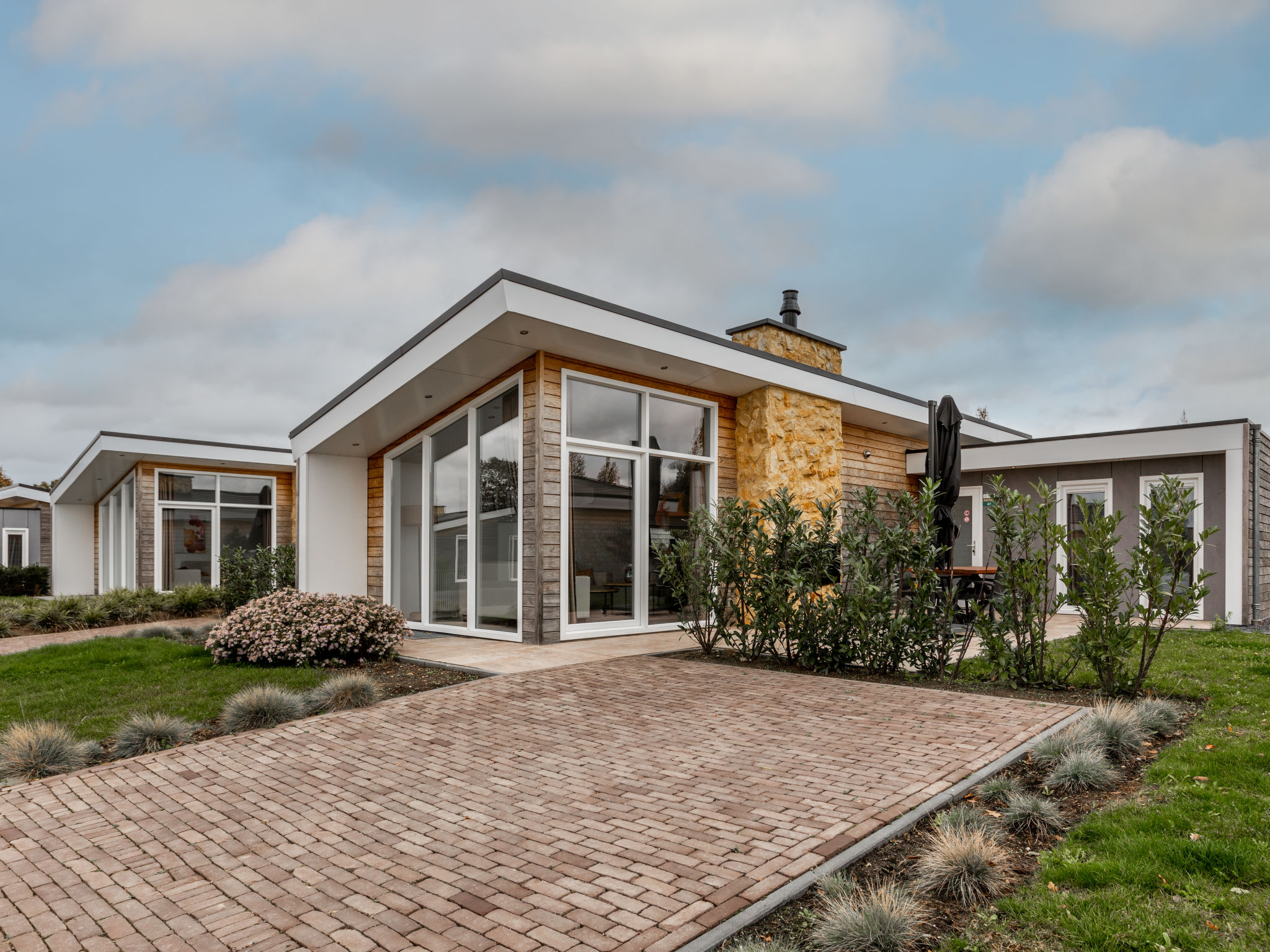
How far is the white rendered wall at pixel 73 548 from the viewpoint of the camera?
73.6 ft

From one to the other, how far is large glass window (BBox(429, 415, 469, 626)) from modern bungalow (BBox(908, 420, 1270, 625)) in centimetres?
689

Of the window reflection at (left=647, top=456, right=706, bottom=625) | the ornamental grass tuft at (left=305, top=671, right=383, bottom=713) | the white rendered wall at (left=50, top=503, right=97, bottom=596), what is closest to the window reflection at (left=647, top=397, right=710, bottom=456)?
the window reflection at (left=647, top=456, right=706, bottom=625)

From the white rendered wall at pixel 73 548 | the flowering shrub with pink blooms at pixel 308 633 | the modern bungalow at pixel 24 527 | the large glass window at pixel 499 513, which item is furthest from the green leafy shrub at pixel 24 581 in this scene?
the large glass window at pixel 499 513

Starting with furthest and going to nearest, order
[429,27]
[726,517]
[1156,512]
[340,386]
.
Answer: [340,386]
[429,27]
[726,517]
[1156,512]

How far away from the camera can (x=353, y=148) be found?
11.3 meters

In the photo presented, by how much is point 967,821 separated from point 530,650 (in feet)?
18.4

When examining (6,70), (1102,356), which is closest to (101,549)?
(6,70)

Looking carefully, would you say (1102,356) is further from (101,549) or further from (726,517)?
(101,549)

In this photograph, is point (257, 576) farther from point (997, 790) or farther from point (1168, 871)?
point (1168, 871)

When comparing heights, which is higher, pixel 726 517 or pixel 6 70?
pixel 6 70

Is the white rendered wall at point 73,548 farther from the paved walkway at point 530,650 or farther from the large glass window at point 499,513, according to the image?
the large glass window at point 499,513

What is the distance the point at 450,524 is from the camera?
10.5 metres

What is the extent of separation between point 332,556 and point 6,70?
7.41m

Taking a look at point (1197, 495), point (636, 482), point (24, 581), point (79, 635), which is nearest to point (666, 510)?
point (636, 482)
